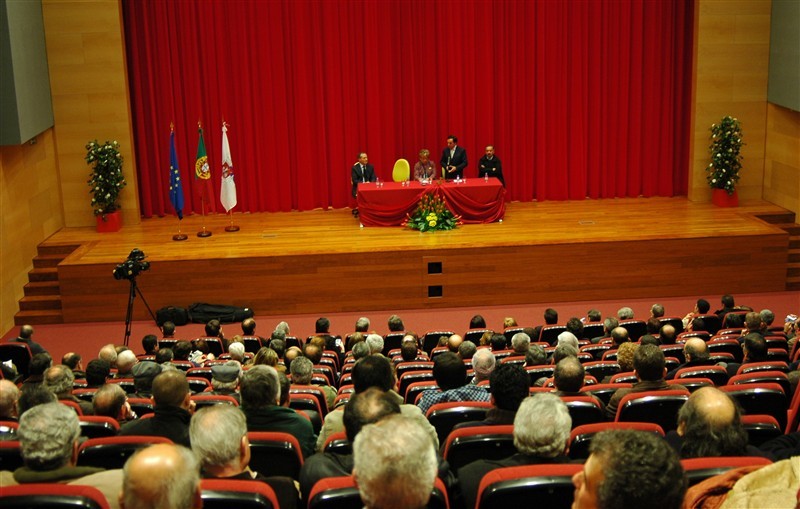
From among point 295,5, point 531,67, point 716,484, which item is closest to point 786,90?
point 531,67

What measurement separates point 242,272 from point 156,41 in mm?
4298

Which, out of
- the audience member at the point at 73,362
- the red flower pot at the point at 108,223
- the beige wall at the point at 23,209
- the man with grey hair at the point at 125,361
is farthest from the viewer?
the red flower pot at the point at 108,223

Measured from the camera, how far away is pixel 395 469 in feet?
8.18

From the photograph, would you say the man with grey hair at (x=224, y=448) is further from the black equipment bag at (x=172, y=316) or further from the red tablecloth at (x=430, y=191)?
the red tablecloth at (x=430, y=191)

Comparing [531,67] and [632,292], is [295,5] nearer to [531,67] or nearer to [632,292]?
[531,67]

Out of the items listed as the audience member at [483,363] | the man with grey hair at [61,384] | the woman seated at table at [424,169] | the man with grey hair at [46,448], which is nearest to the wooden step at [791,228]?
the woman seated at table at [424,169]

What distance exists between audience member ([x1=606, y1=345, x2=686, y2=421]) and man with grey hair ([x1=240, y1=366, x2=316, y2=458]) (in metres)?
1.66

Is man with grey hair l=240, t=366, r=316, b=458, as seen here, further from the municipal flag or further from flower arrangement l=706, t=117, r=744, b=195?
flower arrangement l=706, t=117, r=744, b=195

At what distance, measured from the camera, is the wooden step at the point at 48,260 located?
12266 millimetres

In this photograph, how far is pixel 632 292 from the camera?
11.7 meters

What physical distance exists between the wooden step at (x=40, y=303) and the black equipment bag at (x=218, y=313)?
5.62 feet

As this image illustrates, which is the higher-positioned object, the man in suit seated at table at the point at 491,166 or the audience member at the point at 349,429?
the man in suit seated at table at the point at 491,166

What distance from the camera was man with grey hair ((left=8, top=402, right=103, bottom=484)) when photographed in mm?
3453

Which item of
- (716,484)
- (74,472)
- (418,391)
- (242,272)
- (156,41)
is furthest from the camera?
(156,41)
